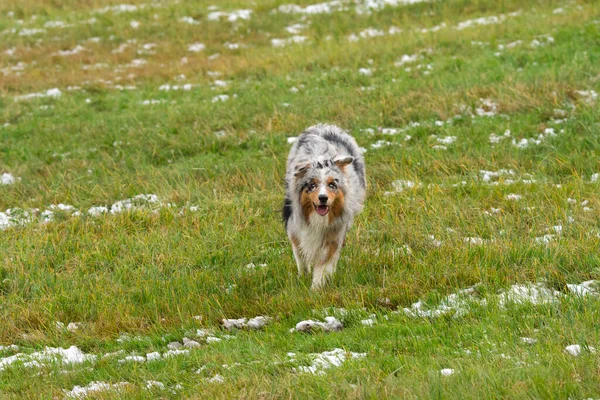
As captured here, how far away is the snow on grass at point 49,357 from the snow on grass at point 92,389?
66cm

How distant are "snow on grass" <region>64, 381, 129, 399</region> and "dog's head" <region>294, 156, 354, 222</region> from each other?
2972 millimetres

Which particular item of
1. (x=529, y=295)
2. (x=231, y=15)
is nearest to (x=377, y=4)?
(x=231, y=15)

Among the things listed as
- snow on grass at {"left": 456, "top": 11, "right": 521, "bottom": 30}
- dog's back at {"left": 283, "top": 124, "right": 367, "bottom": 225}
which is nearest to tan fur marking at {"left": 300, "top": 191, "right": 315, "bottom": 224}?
dog's back at {"left": 283, "top": 124, "right": 367, "bottom": 225}

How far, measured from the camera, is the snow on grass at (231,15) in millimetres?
25531

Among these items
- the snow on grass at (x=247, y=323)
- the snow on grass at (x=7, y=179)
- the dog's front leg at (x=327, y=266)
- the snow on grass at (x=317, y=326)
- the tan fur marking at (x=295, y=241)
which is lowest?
the snow on grass at (x=7, y=179)

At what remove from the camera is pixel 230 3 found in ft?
89.5

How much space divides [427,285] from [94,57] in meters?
17.8

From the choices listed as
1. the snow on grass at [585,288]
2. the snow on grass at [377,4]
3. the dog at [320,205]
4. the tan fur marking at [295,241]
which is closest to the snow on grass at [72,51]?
the snow on grass at [377,4]

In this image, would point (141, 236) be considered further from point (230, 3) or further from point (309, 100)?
point (230, 3)

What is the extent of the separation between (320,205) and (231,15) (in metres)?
19.2

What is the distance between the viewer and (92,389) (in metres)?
5.75

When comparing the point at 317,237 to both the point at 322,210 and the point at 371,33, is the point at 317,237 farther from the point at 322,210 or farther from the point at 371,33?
the point at 371,33

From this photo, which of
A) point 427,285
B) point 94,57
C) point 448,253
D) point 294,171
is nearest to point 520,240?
point 448,253

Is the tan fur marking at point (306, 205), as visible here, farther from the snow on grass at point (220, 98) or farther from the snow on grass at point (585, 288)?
the snow on grass at point (220, 98)
